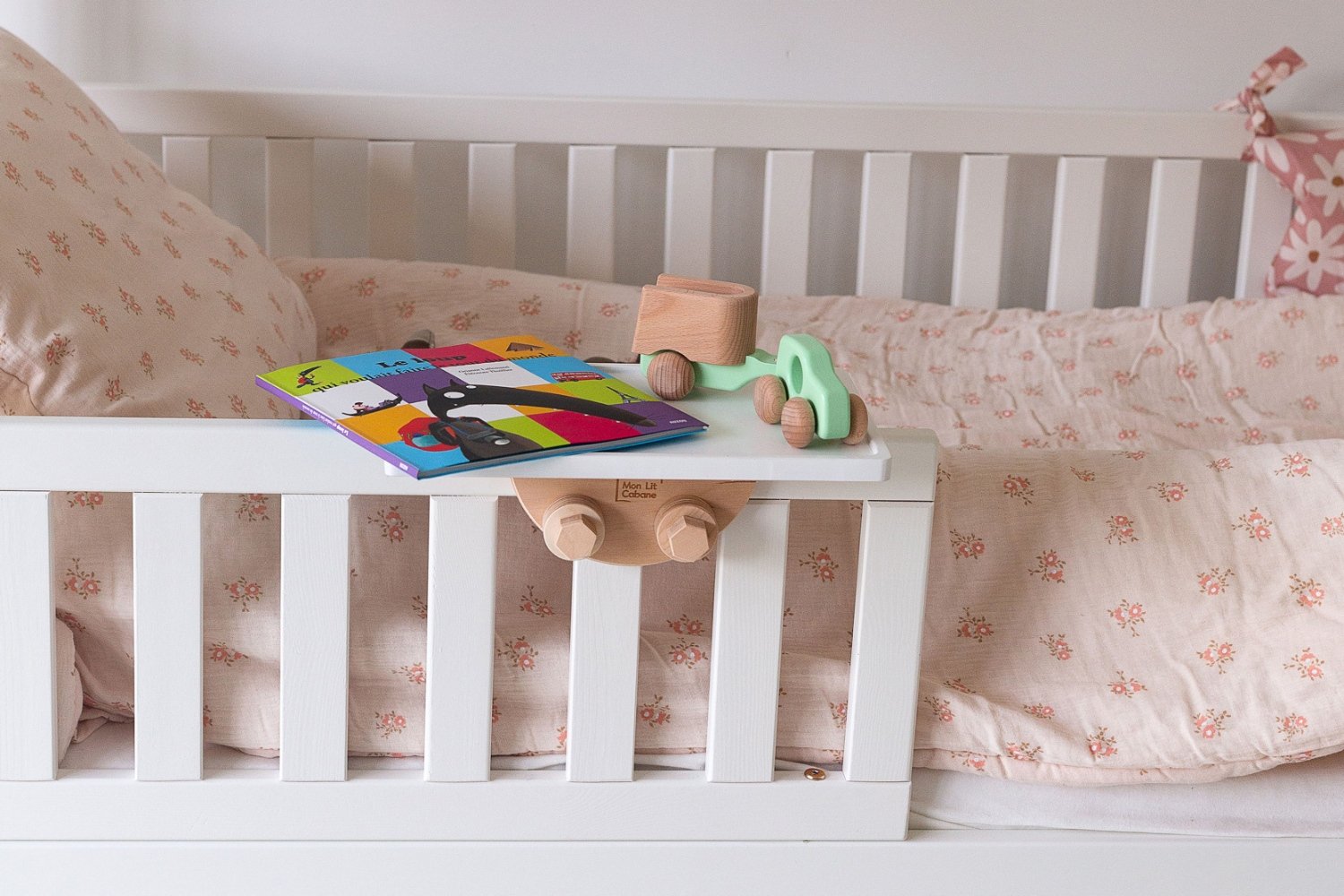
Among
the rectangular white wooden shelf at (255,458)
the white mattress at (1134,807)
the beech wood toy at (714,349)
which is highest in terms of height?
the beech wood toy at (714,349)

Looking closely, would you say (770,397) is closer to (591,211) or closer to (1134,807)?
(1134,807)

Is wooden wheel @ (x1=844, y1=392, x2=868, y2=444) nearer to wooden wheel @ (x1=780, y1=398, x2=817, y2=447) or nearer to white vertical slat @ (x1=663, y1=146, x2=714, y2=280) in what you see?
wooden wheel @ (x1=780, y1=398, x2=817, y2=447)

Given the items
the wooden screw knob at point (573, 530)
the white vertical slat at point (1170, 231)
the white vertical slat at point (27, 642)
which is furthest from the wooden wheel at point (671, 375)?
the white vertical slat at point (1170, 231)

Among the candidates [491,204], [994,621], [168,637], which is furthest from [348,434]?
[491,204]

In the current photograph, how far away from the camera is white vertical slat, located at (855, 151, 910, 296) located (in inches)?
60.3

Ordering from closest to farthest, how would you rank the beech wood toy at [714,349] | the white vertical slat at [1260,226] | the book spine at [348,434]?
1. the book spine at [348,434]
2. the beech wood toy at [714,349]
3. the white vertical slat at [1260,226]

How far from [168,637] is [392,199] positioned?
2.90ft

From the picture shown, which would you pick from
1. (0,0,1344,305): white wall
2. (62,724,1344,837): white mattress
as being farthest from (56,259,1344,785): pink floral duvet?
(0,0,1344,305): white wall

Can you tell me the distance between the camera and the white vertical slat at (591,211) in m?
1.51

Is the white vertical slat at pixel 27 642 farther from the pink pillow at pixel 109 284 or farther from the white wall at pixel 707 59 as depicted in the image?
the white wall at pixel 707 59

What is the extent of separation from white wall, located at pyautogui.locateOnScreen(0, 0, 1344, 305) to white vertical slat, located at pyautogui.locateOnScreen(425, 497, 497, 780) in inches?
42.3

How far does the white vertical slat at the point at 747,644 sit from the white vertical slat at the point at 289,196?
91cm

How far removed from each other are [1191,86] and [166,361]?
1.40 meters

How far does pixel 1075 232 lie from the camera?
156 cm
